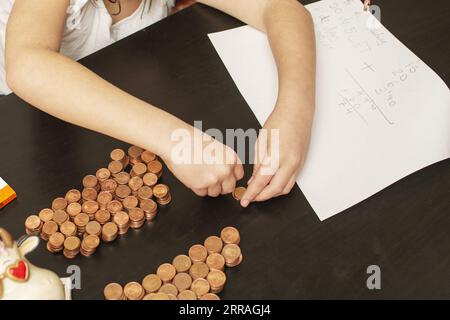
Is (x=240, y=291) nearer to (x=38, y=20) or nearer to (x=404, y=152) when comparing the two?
(x=404, y=152)

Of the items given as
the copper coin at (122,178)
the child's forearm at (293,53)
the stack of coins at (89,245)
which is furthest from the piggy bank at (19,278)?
the child's forearm at (293,53)

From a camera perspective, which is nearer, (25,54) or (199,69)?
(25,54)

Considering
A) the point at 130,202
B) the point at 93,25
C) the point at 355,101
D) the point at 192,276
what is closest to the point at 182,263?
the point at 192,276

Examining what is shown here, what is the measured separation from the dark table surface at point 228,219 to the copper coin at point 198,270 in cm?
3

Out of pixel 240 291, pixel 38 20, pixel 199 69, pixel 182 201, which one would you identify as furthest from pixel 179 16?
pixel 240 291

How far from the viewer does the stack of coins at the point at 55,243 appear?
0.67 m

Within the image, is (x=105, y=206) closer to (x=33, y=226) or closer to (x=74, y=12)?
(x=33, y=226)

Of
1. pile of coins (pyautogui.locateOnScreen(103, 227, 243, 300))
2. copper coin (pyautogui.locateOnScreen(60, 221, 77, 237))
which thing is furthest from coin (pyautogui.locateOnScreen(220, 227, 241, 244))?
copper coin (pyautogui.locateOnScreen(60, 221, 77, 237))

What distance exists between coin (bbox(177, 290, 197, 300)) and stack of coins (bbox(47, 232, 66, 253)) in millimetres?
173

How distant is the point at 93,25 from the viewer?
100cm

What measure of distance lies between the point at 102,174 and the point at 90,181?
0.07 feet
